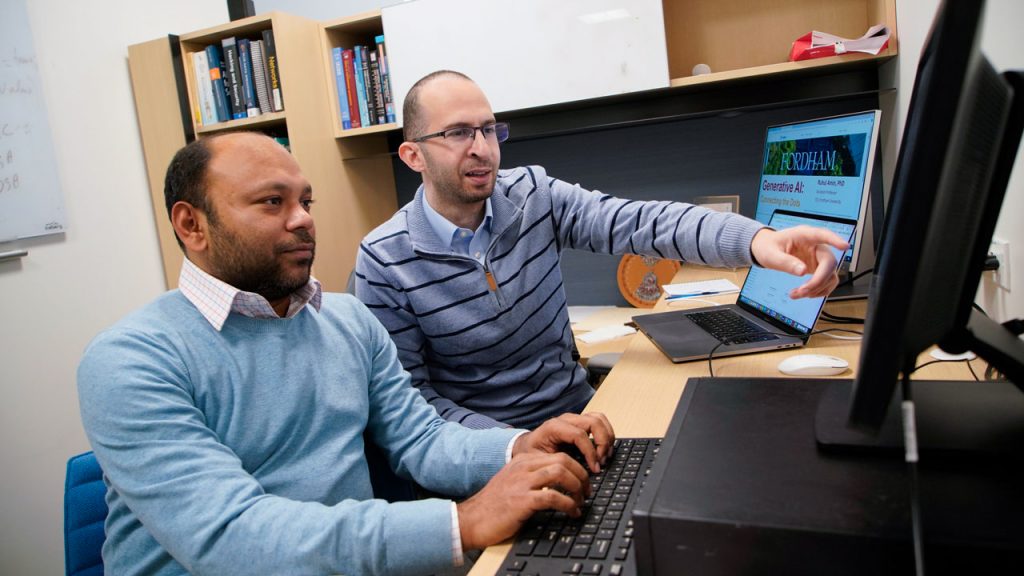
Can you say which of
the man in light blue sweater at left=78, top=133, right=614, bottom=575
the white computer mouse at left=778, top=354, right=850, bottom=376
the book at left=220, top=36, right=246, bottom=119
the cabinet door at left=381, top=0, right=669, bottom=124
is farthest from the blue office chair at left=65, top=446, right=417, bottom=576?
the book at left=220, top=36, right=246, bottom=119

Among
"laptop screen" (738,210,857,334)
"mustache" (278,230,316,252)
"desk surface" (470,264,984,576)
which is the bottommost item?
"desk surface" (470,264,984,576)

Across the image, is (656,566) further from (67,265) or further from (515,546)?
(67,265)

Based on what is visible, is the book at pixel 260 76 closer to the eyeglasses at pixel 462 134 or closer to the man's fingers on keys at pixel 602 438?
the eyeglasses at pixel 462 134

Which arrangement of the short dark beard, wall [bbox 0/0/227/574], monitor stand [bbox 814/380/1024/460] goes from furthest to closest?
wall [bbox 0/0/227/574]
the short dark beard
monitor stand [bbox 814/380/1024/460]

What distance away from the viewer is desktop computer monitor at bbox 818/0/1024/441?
0.41 m

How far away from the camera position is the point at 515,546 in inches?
30.2

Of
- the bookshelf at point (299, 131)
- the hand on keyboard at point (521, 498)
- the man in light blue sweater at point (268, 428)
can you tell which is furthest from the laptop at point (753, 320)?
the bookshelf at point (299, 131)

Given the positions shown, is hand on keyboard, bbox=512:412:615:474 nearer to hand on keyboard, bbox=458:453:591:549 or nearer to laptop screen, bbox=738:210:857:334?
hand on keyboard, bbox=458:453:591:549

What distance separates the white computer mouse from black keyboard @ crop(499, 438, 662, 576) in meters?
0.45

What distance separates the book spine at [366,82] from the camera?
263 cm

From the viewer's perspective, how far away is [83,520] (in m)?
1.13

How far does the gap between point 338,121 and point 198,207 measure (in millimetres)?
1730

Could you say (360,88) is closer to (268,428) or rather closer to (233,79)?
(233,79)

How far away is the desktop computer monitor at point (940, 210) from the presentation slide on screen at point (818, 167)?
2.88 ft
